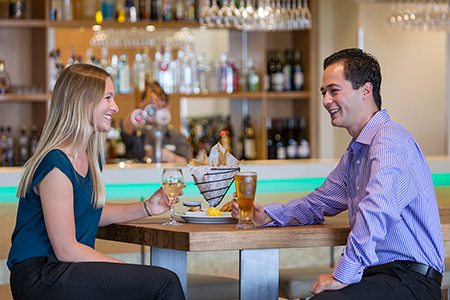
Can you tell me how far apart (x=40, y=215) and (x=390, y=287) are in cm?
98

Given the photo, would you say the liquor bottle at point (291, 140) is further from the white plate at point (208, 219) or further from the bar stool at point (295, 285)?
the white plate at point (208, 219)

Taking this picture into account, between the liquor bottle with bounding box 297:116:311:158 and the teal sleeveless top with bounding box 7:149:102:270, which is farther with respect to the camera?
the liquor bottle with bounding box 297:116:311:158

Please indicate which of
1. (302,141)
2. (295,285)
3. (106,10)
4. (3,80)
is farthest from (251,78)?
(295,285)

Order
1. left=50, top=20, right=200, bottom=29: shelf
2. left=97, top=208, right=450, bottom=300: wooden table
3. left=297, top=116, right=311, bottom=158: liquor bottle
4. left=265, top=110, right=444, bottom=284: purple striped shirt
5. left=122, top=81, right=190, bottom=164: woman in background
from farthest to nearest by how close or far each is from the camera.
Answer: left=297, top=116, right=311, bottom=158: liquor bottle
left=50, top=20, right=200, bottom=29: shelf
left=122, top=81, right=190, bottom=164: woman in background
left=97, top=208, right=450, bottom=300: wooden table
left=265, top=110, right=444, bottom=284: purple striped shirt

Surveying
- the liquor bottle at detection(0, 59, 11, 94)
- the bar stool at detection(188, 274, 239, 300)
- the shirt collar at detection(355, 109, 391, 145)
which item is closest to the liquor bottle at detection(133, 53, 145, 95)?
the liquor bottle at detection(0, 59, 11, 94)

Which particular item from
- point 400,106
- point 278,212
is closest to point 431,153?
point 400,106

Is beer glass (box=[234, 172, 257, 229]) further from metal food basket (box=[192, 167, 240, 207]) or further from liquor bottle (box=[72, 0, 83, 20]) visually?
liquor bottle (box=[72, 0, 83, 20])

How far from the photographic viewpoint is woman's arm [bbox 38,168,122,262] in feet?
8.68

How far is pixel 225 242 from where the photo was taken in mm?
2598

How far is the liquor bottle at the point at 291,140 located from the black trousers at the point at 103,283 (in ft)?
13.9

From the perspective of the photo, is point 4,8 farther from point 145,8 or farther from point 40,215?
point 40,215

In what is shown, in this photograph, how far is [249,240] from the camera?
2637mm

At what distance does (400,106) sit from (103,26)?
215 cm

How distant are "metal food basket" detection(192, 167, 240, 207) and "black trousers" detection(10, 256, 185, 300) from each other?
39 centimetres
